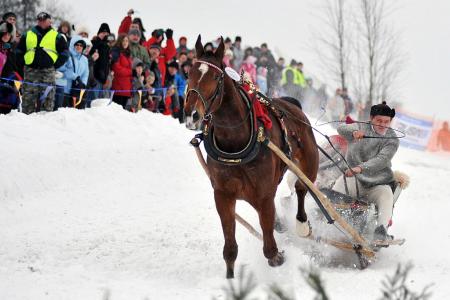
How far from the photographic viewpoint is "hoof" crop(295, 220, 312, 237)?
289 inches

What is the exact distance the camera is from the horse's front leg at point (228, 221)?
6.23 m

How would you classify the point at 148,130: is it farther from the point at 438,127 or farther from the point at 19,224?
the point at 438,127

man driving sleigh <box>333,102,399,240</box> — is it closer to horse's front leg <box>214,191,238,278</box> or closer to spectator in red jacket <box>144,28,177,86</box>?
horse's front leg <box>214,191,238,278</box>

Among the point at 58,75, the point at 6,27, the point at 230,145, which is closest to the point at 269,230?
the point at 230,145

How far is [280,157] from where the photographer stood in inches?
245

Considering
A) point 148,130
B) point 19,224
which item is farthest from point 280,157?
point 148,130

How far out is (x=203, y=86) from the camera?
5.63m

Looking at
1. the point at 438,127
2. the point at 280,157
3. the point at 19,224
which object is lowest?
the point at 438,127

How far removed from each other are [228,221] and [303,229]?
4.34 ft

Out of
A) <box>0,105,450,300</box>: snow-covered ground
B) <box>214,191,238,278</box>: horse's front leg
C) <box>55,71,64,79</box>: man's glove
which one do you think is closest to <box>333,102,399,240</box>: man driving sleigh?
<box>0,105,450,300</box>: snow-covered ground

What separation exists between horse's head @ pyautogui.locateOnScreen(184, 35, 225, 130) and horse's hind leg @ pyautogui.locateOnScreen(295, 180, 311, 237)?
2.17 m

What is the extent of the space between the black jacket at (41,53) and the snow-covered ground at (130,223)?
2.82 feet

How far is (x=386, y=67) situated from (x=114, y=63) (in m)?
15.1

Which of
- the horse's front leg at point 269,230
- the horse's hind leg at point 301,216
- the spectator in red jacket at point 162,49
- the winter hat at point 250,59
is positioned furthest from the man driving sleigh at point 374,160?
the winter hat at point 250,59
